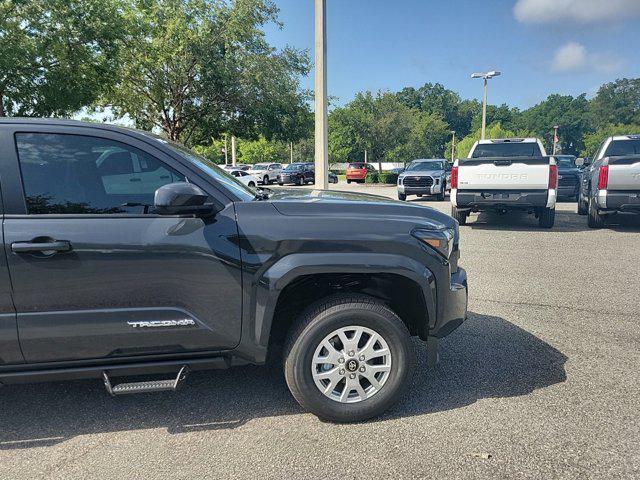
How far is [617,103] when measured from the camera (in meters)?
119

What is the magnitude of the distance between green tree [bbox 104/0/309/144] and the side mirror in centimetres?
1714

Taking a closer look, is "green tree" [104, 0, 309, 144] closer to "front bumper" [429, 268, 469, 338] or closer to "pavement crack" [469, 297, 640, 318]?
"pavement crack" [469, 297, 640, 318]

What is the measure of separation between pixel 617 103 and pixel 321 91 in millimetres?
134459

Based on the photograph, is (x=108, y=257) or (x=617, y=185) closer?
(x=108, y=257)

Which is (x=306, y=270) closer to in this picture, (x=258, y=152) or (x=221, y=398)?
(x=221, y=398)

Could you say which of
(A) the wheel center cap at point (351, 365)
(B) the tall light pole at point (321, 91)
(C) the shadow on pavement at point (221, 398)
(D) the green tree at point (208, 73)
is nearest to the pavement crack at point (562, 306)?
(C) the shadow on pavement at point (221, 398)

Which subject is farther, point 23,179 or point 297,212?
point 297,212

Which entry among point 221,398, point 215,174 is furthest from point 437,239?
point 221,398

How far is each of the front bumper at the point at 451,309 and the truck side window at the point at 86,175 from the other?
1839mm

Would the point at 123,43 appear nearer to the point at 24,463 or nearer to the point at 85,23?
the point at 85,23

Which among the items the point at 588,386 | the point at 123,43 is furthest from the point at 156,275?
the point at 123,43

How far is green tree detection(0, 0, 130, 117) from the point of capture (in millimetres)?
12258

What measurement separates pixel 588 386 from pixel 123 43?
17.9 m

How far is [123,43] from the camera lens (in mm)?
16906
